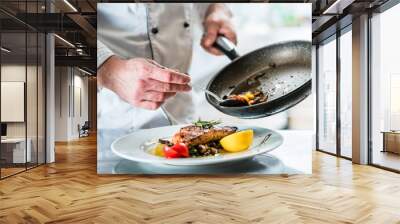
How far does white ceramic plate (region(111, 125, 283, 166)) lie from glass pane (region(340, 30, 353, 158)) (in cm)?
311

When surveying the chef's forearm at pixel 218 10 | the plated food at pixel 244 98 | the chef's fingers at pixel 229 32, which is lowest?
the plated food at pixel 244 98

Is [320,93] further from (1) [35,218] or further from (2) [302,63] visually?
(1) [35,218]

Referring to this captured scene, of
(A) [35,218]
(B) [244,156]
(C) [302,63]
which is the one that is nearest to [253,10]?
(C) [302,63]

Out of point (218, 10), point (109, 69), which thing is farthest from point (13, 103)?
point (218, 10)

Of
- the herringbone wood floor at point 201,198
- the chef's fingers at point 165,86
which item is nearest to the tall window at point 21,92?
the herringbone wood floor at point 201,198

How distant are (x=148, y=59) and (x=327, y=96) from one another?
5.70 m

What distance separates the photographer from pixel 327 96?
9.88 meters

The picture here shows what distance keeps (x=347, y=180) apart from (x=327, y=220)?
7.70 ft

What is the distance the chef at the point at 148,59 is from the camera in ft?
19.4

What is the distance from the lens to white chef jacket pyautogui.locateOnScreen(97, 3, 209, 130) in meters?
5.92

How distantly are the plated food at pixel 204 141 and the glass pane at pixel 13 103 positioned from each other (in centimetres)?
251

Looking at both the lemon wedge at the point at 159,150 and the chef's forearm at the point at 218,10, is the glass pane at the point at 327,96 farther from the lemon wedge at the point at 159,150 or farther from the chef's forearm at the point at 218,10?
the lemon wedge at the point at 159,150

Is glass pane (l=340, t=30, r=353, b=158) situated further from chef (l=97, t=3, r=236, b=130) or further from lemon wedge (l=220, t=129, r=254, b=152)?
chef (l=97, t=3, r=236, b=130)

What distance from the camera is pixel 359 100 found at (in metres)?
7.53
